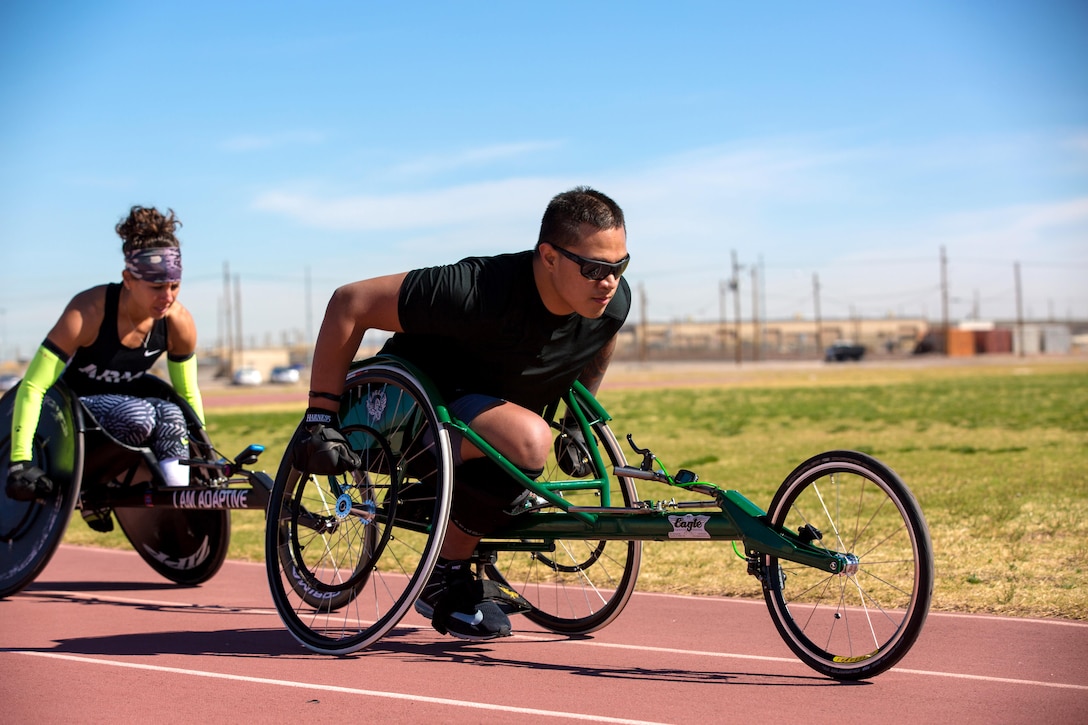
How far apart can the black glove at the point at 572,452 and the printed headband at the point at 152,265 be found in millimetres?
2500

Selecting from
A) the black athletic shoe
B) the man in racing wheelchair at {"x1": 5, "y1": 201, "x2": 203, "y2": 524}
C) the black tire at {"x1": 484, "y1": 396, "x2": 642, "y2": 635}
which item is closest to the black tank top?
the man in racing wheelchair at {"x1": 5, "y1": 201, "x2": 203, "y2": 524}

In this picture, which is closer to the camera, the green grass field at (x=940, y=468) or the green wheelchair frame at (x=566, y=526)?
the green wheelchair frame at (x=566, y=526)

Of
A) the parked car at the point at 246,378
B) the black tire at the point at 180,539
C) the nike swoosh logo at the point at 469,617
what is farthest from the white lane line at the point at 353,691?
the parked car at the point at 246,378

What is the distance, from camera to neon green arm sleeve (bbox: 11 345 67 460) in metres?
6.36

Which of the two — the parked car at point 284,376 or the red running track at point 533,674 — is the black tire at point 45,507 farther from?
the parked car at point 284,376

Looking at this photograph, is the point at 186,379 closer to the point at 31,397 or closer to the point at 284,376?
the point at 31,397

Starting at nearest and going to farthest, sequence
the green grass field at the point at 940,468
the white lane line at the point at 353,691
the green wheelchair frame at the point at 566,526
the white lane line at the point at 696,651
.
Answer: the white lane line at the point at 353,691, the white lane line at the point at 696,651, the green wheelchair frame at the point at 566,526, the green grass field at the point at 940,468

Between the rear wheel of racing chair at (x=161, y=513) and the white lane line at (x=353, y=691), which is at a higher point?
the rear wheel of racing chair at (x=161, y=513)

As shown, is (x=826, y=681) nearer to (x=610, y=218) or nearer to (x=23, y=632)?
(x=610, y=218)

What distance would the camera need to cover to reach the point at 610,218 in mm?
4758

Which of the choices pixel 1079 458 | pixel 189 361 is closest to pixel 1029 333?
pixel 1079 458

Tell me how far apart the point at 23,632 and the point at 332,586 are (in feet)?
5.35

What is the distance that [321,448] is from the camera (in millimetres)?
4746

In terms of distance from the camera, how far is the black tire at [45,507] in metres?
6.21
